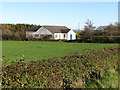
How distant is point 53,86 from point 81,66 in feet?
6.55

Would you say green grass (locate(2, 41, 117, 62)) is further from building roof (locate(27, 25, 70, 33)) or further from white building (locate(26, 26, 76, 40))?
building roof (locate(27, 25, 70, 33))

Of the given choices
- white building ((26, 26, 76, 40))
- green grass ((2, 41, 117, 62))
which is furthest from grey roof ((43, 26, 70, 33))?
green grass ((2, 41, 117, 62))

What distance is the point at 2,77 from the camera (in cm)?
459

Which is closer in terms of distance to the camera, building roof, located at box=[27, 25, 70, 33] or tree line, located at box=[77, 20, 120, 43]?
tree line, located at box=[77, 20, 120, 43]

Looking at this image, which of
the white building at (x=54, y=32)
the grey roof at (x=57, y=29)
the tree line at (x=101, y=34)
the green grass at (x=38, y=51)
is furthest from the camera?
the grey roof at (x=57, y=29)

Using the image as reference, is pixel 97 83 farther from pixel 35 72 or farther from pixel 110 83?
pixel 35 72

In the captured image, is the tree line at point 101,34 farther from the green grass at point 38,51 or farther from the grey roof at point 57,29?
the green grass at point 38,51

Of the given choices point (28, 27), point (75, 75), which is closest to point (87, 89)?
point (75, 75)

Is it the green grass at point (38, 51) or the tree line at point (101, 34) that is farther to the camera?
the tree line at point (101, 34)

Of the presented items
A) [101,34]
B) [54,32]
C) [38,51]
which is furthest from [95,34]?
[38,51]

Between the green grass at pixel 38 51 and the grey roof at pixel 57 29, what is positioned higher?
the grey roof at pixel 57 29

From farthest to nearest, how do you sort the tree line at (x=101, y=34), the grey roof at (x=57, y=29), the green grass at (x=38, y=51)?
the grey roof at (x=57, y=29) < the tree line at (x=101, y=34) < the green grass at (x=38, y=51)

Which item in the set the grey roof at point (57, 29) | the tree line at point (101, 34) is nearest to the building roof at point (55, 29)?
the grey roof at point (57, 29)

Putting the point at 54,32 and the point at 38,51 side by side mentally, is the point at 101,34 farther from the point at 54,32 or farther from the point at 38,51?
the point at 38,51
